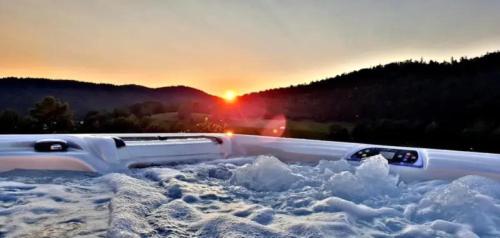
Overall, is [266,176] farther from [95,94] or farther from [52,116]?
[95,94]

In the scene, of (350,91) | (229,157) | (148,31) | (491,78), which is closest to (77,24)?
(148,31)

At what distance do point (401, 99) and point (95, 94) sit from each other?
995 cm

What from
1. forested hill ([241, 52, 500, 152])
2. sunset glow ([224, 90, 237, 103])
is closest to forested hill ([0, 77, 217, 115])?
sunset glow ([224, 90, 237, 103])

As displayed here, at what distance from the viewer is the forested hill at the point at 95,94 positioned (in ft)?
34.6

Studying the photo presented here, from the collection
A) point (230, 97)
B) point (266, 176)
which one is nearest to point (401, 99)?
point (230, 97)

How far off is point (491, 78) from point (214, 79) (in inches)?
365

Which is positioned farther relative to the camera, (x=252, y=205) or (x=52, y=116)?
(x=52, y=116)

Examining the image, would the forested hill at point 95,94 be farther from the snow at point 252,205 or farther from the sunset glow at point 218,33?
the snow at point 252,205

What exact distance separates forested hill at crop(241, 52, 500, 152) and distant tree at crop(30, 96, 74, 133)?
15.8 ft

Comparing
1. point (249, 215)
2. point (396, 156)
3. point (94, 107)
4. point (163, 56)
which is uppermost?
point (163, 56)

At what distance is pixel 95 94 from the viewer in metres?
11.3

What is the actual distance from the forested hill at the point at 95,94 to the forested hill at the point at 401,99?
188 centimetres

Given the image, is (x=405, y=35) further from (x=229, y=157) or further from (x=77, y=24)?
(x=77, y=24)

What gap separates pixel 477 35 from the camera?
687 cm
